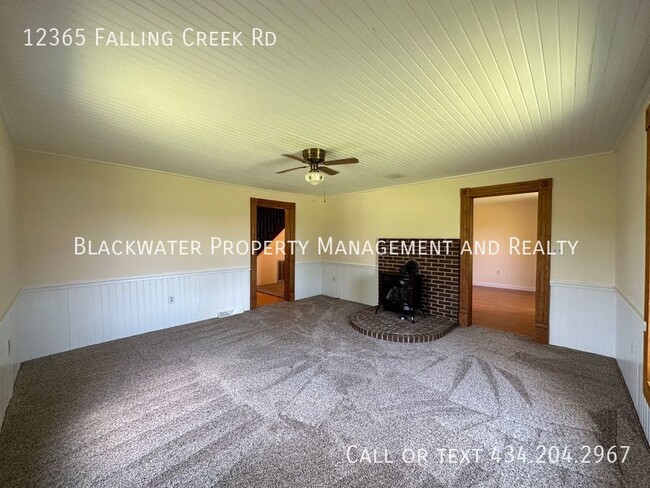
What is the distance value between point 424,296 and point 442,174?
6.85 feet

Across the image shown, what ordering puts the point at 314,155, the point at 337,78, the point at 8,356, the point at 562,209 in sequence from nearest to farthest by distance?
the point at 337,78
the point at 8,356
the point at 314,155
the point at 562,209

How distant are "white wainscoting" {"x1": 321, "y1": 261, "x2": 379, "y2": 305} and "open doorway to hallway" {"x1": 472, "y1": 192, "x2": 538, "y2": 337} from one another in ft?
8.11

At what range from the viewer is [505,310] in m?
5.36

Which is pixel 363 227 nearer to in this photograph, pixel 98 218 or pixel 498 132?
pixel 498 132

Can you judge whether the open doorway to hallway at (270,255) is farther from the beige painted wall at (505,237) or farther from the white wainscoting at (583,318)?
the beige painted wall at (505,237)

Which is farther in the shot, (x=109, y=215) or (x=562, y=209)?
(x=109, y=215)

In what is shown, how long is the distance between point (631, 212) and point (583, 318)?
162 centimetres

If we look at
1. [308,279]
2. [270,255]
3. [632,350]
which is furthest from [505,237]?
[270,255]

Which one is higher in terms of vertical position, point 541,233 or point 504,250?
point 541,233

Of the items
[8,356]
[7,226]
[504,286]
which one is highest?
[7,226]

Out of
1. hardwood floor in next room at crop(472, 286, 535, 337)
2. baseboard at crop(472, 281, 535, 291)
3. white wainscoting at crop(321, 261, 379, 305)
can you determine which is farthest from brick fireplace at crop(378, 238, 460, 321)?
baseboard at crop(472, 281, 535, 291)

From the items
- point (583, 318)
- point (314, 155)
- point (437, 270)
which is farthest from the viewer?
point (437, 270)

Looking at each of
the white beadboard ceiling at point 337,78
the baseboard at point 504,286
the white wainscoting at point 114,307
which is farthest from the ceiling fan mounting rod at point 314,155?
the baseboard at point 504,286

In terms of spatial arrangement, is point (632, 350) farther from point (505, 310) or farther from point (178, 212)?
point (178, 212)
